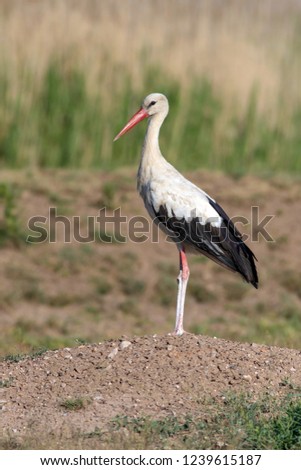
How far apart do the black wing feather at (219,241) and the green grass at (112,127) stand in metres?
7.01

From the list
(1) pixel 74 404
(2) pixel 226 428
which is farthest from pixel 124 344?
(2) pixel 226 428

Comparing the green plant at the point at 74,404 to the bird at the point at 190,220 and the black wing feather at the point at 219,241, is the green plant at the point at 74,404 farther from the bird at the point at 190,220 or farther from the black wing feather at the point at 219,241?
the black wing feather at the point at 219,241

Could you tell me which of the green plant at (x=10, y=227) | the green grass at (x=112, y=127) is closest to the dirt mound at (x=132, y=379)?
the green plant at (x=10, y=227)

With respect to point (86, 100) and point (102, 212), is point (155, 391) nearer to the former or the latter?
point (102, 212)

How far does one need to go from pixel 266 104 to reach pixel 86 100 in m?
2.93

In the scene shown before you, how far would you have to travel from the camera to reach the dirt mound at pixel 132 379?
20.5 feet

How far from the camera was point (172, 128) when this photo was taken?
15758 millimetres

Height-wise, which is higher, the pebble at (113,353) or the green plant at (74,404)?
the green plant at (74,404)

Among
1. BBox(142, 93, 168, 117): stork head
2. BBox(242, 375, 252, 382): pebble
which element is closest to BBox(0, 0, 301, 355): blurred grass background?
BBox(142, 93, 168, 117): stork head

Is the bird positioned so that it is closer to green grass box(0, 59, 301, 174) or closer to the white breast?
the white breast

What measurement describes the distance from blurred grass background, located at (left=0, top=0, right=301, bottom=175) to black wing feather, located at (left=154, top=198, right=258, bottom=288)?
7243mm

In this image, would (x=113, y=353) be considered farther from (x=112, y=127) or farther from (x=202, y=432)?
(x=112, y=127)
